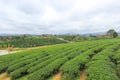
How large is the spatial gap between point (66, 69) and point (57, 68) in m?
2.38

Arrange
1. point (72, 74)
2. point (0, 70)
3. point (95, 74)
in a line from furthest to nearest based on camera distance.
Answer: point (0, 70) < point (72, 74) < point (95, 74)

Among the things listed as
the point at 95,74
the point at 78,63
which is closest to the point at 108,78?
the point at 95,74

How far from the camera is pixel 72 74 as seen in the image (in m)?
14.5

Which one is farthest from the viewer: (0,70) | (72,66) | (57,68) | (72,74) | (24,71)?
(0,70)

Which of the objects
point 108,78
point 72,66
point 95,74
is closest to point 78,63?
point 72,66

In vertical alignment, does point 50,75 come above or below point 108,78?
below

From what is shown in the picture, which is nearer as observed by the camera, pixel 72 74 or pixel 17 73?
pixel 72 74

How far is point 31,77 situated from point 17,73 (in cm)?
336

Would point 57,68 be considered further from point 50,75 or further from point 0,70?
point 0,70

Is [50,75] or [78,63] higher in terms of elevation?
[78,63]

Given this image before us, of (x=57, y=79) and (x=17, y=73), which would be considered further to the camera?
(x=17, y=73)

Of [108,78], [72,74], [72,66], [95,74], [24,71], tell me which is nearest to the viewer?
[108,78]

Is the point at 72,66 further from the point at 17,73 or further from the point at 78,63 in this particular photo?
the point at 17,73

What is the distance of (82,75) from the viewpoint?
15.2 metres
